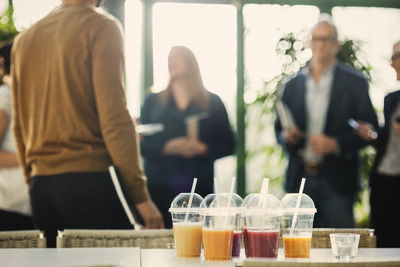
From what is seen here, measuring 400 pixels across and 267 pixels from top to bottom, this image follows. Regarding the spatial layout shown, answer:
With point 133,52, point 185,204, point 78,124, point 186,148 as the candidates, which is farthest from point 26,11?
point 185,204

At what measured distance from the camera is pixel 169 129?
13.1ft

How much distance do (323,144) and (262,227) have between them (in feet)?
7.36

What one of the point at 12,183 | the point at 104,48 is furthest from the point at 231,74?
the point at 104,48

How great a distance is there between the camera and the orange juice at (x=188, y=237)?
1.83m

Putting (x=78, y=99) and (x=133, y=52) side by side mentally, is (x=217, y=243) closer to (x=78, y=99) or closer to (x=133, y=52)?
(x=78, y=99)

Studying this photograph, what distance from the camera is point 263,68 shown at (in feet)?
16.9

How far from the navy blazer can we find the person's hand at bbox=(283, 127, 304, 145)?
0.16 feet

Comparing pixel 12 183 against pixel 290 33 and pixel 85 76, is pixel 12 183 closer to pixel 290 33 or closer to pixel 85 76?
pixel 85 76

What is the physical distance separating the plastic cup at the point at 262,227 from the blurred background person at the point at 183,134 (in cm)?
211

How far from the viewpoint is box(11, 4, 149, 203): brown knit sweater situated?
2.45 metres

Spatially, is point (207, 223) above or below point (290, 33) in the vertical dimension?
below

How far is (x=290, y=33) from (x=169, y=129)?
1611mm

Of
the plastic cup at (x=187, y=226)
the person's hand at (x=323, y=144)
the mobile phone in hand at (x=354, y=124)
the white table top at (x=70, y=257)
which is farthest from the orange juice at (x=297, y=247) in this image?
the mobile phone in hand at (x=354, y=124)

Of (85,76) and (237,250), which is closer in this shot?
(237,250)
